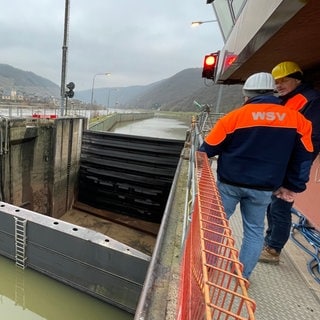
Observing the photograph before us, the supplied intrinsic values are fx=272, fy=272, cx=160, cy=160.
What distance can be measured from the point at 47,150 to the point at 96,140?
1909mm

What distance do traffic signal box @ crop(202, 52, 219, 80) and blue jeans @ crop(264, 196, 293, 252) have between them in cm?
296

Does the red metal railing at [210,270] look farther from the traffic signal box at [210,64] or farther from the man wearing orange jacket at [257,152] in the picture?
the traffic signal box at [210,64]

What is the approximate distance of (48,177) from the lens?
24.8 ft

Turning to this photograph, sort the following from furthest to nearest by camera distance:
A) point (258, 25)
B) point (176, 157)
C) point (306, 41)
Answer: point (176, 157)
point (306, 41)
point (258, 25)

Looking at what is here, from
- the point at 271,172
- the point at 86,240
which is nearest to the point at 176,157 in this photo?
the point at 86,240

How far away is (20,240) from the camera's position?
3.59 metres

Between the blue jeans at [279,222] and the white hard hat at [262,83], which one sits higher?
the white hard hat at [262,83]

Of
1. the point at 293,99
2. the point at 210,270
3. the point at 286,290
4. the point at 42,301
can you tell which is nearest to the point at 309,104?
the point at 293,99

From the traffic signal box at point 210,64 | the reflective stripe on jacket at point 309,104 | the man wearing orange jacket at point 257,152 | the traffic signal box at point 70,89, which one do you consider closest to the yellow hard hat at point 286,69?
the reflective stripe on jacket at point 309,104

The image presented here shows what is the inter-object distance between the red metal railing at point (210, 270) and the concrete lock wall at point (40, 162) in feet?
19.7

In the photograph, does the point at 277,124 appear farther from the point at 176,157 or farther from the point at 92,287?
the point at 176,157

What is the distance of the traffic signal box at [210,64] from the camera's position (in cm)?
464

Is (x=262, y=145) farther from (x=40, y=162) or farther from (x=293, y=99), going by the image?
(x=40, y=162)

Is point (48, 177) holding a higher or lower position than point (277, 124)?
lower
